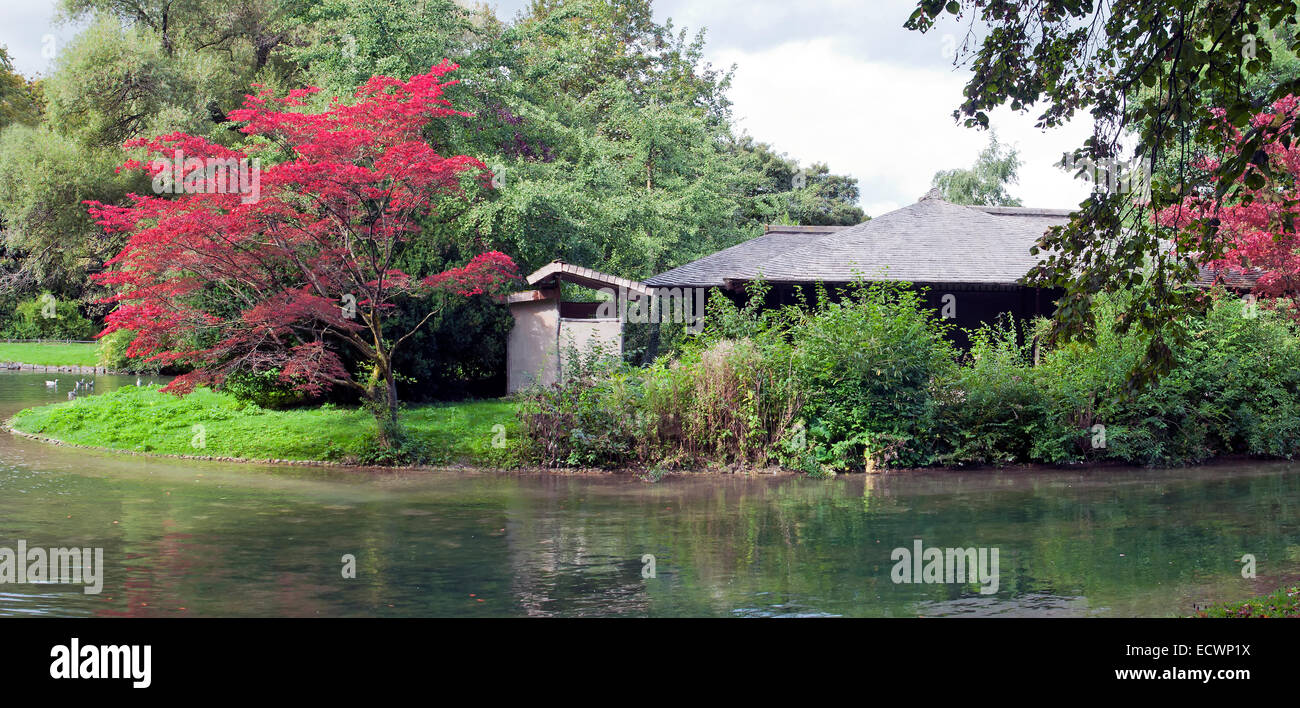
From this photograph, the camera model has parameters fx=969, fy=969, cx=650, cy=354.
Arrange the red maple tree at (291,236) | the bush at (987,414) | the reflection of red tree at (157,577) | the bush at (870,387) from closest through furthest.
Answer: the reflection of red tree at (157,577) → the red maple tree at (291,236) → the bush at (870,387) → the bush at (987,414)

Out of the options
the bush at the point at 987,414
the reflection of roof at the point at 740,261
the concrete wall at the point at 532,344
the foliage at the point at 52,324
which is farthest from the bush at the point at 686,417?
the foliage at the point at 52,324

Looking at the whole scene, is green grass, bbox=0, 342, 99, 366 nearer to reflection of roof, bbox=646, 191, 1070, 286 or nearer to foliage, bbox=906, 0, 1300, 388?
reflection of roof, bbox=646, 191, 1070, 286

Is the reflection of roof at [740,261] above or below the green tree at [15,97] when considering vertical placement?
below

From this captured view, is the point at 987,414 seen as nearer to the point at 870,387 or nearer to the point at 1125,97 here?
the point at 870,387

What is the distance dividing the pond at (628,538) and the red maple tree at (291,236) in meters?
2.20

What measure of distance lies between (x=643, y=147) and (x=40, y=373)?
22.5 metres

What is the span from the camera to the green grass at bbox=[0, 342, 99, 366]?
36688mm

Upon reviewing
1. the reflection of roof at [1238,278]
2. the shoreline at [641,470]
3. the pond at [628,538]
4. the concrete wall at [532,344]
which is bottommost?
the pond at [628,538]

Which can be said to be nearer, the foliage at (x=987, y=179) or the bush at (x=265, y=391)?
the bush at (x=265, y=391)

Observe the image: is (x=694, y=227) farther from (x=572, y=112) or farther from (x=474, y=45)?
→ (x=474, y=45)

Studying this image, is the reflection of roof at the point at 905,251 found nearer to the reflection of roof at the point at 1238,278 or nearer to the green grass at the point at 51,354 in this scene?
the reflection of roof at the point at 1238,278

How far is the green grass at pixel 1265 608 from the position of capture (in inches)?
258
